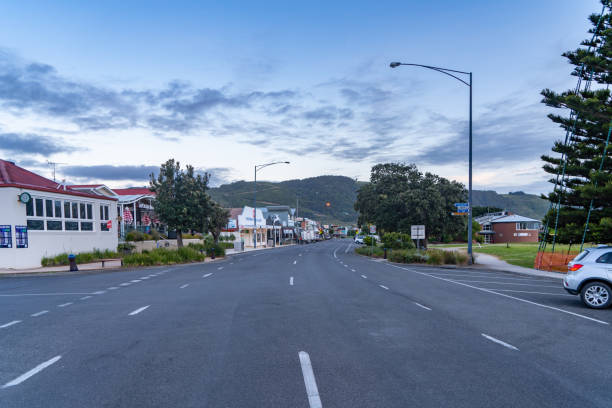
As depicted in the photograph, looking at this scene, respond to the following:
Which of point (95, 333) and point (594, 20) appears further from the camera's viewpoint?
point (594, 20)

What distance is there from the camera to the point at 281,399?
15.9 feet

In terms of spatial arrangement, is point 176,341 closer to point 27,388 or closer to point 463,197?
point 27,388

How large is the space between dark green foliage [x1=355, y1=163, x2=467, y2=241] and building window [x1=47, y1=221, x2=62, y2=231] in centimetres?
2746

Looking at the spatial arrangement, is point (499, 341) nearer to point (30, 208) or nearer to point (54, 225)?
point (30, 208)

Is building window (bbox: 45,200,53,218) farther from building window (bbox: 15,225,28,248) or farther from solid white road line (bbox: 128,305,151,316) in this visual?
solid white road line (bbox: 128,305,151,316)

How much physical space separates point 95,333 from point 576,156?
2624cm

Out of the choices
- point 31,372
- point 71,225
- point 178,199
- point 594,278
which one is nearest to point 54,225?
point 71,225

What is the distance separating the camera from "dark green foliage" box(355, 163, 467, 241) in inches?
1542

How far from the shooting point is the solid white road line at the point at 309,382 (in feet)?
15.6

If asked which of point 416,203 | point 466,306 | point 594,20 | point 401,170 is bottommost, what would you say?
point 466,306

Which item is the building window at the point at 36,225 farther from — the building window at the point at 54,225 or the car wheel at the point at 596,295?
the car wheel at the point at 596,295

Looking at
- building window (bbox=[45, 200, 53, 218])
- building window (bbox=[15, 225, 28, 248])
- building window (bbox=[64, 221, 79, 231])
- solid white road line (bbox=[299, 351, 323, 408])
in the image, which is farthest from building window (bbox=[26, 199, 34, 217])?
solid white road line (bbox=[299, 351, 323, 408])

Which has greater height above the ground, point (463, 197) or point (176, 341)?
point (463, 197)

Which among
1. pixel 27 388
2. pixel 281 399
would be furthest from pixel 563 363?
pixel 27 388
